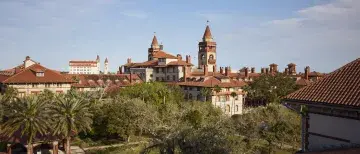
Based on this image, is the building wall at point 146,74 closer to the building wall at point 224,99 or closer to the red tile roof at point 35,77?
the building wall at point 224,99

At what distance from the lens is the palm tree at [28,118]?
34.8 meters

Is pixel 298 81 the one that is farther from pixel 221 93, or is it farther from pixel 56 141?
pixel 56 141

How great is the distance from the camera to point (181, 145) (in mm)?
21703

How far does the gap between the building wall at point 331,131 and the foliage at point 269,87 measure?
57220 millimetres

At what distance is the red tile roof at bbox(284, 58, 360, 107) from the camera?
693 inches

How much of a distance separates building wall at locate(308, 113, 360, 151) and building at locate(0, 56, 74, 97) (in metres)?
60.4

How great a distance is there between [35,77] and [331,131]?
6317cm

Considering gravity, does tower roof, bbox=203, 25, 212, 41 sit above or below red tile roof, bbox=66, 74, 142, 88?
above

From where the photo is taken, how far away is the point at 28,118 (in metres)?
34.9

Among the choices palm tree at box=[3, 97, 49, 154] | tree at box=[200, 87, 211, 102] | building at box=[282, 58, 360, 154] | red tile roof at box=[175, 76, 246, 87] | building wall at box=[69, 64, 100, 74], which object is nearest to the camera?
building at box=[282, 58, 360, 154]

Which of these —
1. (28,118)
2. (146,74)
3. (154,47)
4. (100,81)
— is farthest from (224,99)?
(154,47)

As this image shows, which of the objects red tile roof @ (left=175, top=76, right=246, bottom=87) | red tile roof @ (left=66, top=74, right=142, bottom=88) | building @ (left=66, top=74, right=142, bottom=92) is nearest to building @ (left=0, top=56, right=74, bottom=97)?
building @ (left=66, top=74, right=142, bottom=92)

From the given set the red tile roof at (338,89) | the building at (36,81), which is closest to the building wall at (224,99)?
the building at (36,81)

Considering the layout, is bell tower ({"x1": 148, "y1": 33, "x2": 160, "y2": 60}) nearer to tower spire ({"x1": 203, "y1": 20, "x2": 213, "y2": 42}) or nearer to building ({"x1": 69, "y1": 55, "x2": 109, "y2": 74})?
tower spire ({"x1": 203, "y1": 20, "x2": 213, "y2": 42})
